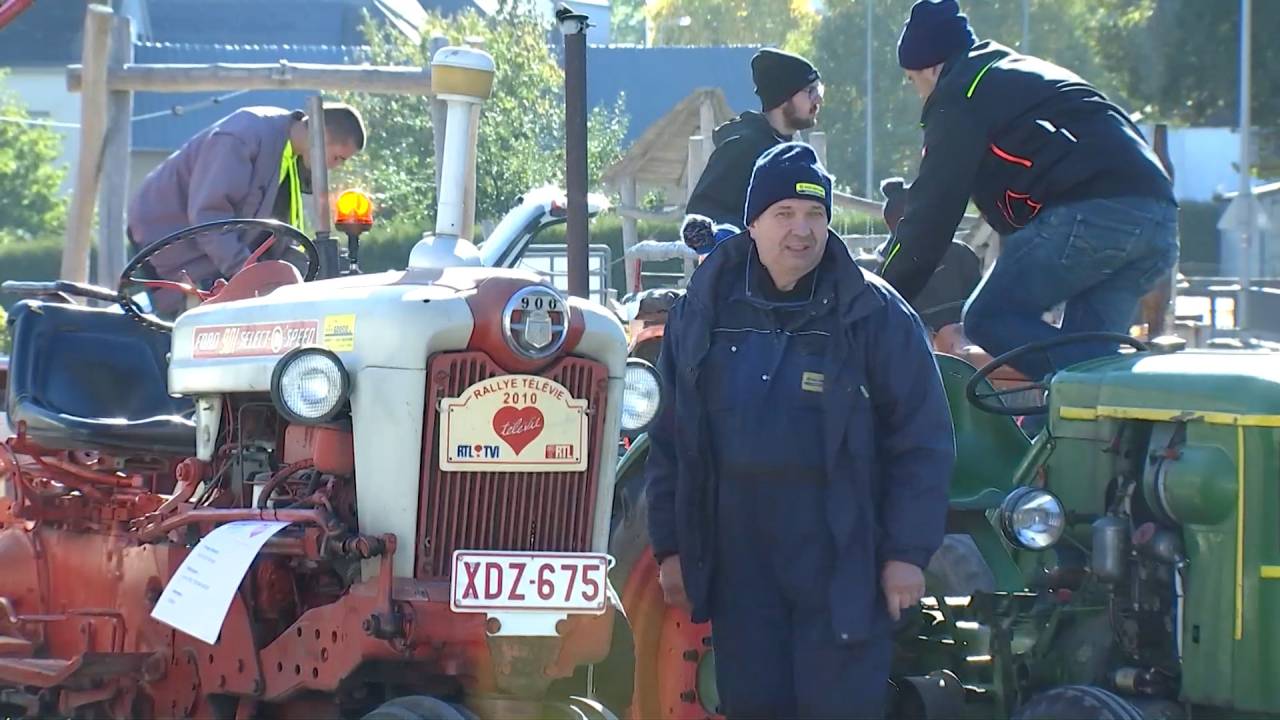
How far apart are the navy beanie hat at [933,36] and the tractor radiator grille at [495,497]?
6.26 feet

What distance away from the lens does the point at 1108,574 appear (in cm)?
445

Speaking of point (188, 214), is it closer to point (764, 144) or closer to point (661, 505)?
point (764, 144)

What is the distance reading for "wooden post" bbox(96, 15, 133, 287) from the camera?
9922 mm

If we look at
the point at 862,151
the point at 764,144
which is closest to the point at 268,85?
the point at 764,144

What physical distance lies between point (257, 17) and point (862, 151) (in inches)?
784

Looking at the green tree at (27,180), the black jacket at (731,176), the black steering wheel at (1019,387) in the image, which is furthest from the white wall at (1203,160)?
the black steering wheel at (1019,387)

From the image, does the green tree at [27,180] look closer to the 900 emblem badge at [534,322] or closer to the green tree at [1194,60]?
the green tree at [1194,60]

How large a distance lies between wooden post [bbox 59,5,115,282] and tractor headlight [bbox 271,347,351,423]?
6152 millimetres

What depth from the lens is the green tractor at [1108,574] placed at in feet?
14.2

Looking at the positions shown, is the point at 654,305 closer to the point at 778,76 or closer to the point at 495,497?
the point at 778,76

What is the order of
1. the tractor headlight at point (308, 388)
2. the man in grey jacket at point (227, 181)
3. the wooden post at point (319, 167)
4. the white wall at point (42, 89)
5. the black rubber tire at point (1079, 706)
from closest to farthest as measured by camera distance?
the tractor headlight at point (308, 388)
the black rubber tire at point (1079, 706)
the man in grey jacket at point (227, 181)
the wooden post at point (319, 167)
the white wall at point (42, 89)

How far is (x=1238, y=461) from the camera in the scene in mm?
4348

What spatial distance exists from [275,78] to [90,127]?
40.9 inches

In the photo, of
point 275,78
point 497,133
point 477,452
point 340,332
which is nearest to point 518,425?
point 477,452
